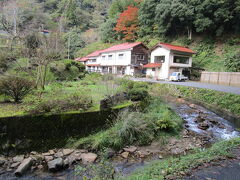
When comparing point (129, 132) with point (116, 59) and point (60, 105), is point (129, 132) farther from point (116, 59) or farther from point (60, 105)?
point (116, 59)

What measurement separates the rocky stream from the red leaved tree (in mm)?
30702

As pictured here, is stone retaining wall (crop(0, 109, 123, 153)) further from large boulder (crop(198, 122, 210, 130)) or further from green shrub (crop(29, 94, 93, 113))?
large boulder (crop(198, 122, 210, 130))

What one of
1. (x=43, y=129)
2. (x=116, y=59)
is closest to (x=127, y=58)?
(x=116, y=59)

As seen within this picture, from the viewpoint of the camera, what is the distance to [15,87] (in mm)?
5992

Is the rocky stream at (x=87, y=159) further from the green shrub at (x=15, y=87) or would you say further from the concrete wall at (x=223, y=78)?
the concrete wall at (x=223, y=78)

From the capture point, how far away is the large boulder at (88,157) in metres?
4.42

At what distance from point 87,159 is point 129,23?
34368 mm

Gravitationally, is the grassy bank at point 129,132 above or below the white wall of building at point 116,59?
below

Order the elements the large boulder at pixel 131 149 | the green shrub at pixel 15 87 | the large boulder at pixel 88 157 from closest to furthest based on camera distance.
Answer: the large boulder at pixel 88 157 < the large boulder at pixel 131 149 < the green shrub at pixel 15 87

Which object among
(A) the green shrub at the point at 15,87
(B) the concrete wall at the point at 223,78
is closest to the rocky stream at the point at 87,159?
(A) the green shrub at the point at 15,87

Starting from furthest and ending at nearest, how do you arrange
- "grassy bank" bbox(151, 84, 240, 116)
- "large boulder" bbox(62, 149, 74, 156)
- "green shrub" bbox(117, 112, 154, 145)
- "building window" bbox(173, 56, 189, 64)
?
"building window" bbox(173, 56, 189, 64) → "grassy bank" bbox(151, 84, 240, 116) → "green shrub" bbox(117, 112, 154, 145) → "large boulder" bbox(62, 149, 74, 156)

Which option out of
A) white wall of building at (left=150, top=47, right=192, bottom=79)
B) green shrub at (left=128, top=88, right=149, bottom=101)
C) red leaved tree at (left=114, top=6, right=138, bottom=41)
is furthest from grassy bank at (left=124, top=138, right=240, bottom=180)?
red leaved tree at (left=114, top=6, right=138, bottom=41)

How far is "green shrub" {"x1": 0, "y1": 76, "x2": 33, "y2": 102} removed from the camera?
5809 mm

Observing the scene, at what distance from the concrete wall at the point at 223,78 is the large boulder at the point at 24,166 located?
18032 millimetres
